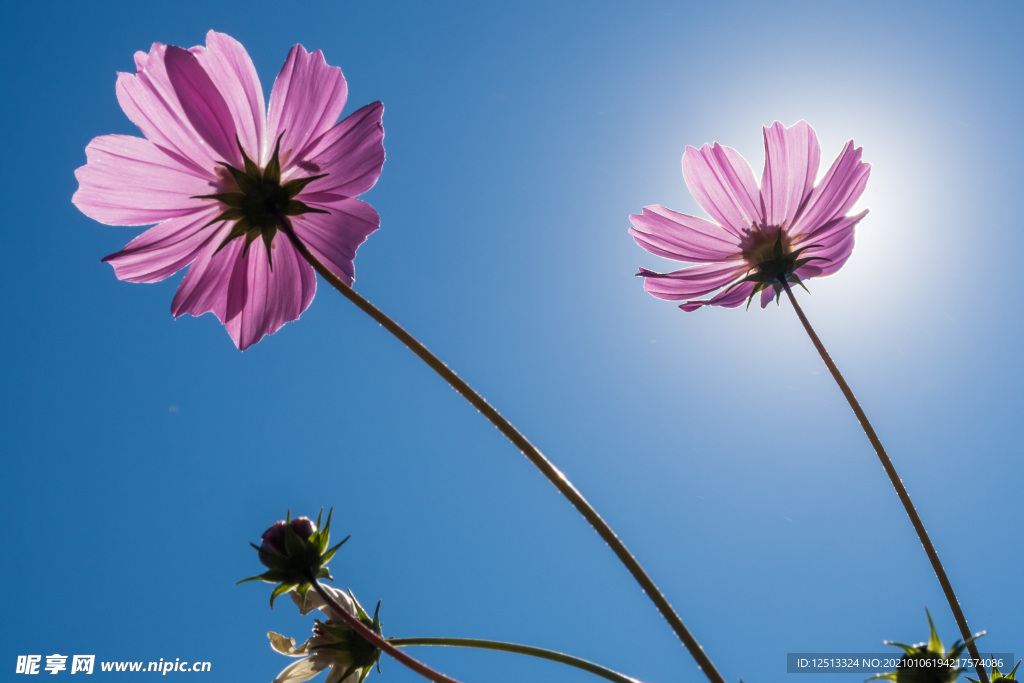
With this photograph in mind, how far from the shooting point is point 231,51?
0.97 meters

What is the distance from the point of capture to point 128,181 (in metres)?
0.99

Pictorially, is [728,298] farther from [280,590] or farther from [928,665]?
[280,590]

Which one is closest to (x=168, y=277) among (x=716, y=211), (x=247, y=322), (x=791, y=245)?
(x=247, y=322)

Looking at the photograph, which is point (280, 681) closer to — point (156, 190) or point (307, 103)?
point (156, 190)

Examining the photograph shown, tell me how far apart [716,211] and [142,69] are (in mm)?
1003

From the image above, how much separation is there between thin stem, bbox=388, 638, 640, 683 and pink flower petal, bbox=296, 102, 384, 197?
0.64 m

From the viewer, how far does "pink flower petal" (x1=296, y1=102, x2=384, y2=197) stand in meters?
0.95

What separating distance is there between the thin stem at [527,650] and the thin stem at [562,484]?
12cm

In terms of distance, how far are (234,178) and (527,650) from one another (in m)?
0.81

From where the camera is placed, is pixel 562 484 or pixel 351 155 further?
pixel 351 155

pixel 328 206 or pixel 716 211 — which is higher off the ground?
pixel 716 211

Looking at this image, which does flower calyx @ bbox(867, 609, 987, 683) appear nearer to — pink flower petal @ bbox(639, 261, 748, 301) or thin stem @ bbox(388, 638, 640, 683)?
thin stem @ bbox(388, 638, 640, 683)

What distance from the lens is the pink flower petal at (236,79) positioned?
0.96 m

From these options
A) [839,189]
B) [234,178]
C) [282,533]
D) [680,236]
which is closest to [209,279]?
[234,178]
